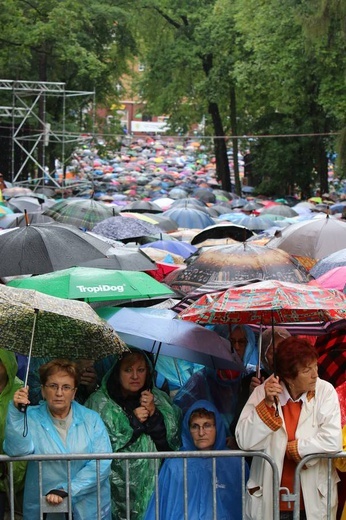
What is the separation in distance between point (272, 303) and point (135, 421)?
1112 mm

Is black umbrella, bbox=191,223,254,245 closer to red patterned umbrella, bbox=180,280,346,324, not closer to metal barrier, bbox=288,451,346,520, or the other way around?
red patterned umbrella, bbox=180,280,346,324

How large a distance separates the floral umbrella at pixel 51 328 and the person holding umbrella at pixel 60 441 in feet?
0.43

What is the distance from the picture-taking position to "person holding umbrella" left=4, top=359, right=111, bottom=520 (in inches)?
214

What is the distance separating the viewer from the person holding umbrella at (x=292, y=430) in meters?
5.53

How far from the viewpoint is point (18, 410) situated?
17.8 feet

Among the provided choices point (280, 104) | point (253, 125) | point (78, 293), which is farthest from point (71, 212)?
point (253, 125)

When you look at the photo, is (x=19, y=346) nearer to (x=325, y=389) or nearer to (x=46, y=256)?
(x=325, y=389)

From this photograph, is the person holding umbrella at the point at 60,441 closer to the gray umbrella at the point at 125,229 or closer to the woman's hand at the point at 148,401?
the woman's hand at the point at 148,401

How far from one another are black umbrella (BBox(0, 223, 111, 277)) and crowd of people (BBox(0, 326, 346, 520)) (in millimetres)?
2952

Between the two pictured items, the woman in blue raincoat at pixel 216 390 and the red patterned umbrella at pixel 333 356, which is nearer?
the woman in blue raincoat at pixel 216 390

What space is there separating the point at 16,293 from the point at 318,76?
33.7m

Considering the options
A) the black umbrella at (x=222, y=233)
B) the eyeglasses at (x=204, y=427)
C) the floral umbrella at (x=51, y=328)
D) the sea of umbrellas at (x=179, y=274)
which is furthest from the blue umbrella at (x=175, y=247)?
the floral umbrella at (x=51, y=328)

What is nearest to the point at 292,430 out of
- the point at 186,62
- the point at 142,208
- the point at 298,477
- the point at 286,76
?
the point at 298,477

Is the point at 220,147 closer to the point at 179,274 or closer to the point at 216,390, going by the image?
the point at 179,274
